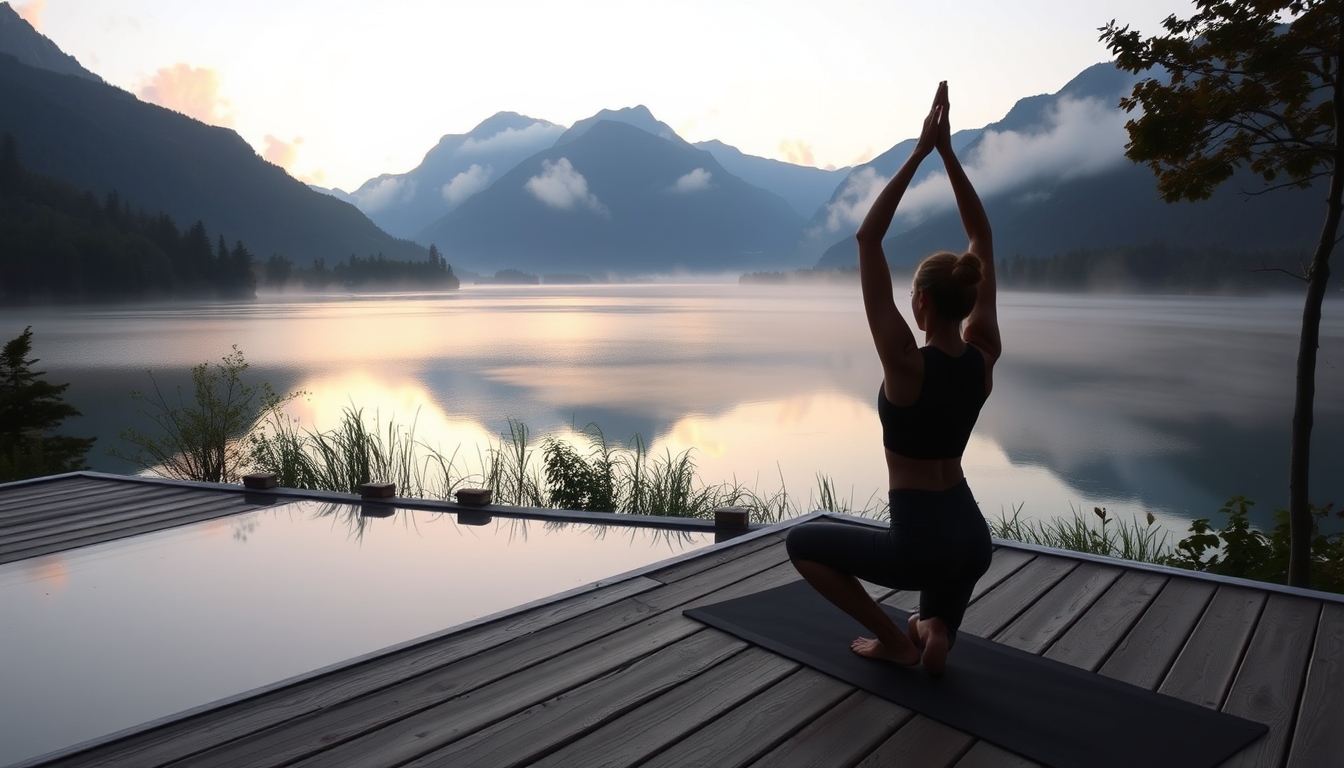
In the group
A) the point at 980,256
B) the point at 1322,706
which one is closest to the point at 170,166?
the point at 980,256

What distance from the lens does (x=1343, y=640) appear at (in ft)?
9.30

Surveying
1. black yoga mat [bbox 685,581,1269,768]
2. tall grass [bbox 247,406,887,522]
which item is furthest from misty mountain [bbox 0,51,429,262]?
black yoga mat [bbox 685,581,1269,768]

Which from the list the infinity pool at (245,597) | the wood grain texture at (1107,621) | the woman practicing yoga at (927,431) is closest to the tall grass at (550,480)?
the infinity pool at (245,597)

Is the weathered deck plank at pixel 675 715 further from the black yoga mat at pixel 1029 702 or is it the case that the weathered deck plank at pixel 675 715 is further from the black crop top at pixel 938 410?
the black crop top at pixel 938 410

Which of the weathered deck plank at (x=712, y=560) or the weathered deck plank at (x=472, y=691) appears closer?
the weathered deck plank at (x=472, y=691)

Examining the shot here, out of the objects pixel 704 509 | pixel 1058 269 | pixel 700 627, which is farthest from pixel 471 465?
pixel 1058 269

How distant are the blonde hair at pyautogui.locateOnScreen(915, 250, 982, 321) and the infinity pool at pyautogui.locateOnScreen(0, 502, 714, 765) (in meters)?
2.39

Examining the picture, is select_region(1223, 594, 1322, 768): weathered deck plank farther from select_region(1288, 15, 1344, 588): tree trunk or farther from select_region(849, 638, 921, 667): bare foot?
select_region(1288, 15, 1344, 588): tree trunk

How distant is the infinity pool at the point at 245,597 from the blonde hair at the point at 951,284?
2.39 m

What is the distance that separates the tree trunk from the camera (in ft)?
13.9

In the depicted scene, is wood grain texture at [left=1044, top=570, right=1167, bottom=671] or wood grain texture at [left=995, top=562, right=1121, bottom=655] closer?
wood grain texture at [left=1044, top=570, right=1167, bottom=671]

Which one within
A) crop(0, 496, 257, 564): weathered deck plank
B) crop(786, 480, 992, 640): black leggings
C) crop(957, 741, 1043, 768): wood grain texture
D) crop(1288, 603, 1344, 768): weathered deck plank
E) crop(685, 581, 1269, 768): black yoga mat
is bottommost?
crop(0, 496, 257, 564): weathered deck plank

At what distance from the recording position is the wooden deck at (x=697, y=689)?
7.16 feet

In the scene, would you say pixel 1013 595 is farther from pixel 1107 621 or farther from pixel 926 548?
pixel 926 548
